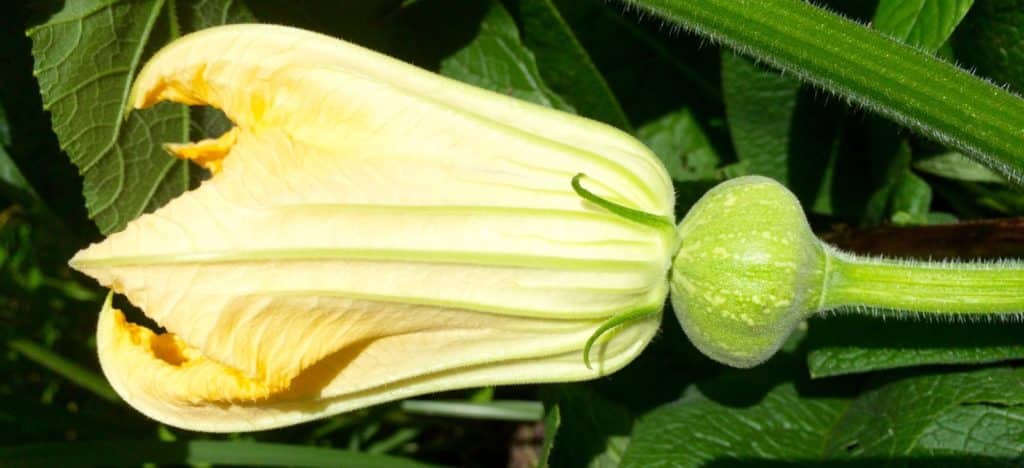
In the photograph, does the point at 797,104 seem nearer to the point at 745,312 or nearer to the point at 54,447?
the point at 745,312

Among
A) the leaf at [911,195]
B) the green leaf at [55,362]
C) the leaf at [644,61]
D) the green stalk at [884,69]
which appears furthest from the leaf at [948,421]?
the green leaf at [55,362]

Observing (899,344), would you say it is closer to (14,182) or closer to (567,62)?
(567,62)

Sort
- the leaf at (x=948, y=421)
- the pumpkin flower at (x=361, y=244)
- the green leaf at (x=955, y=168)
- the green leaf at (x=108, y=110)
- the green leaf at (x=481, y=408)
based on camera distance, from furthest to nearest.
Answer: the green leaf at (x=481, y=408)
the green leaf at (x=955, y=168)
the leaf at (x=948, y=421)
the green leaf at (x=108, y=110)
the pumpkin flower at (x=361, y=244)

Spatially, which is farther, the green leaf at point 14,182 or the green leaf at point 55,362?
the green leaf at point 55,362

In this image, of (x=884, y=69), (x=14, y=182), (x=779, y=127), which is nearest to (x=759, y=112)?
(x=779, y=127)

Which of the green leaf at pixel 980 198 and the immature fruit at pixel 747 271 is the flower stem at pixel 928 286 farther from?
the green leaf at pixel 980 198

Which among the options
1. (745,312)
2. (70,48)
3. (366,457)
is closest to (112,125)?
(70,48)

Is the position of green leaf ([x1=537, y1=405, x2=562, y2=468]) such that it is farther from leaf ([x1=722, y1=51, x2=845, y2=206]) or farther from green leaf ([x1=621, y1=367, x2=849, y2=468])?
leaf ([x1=722, y1=51, x2=845, y2=206])
